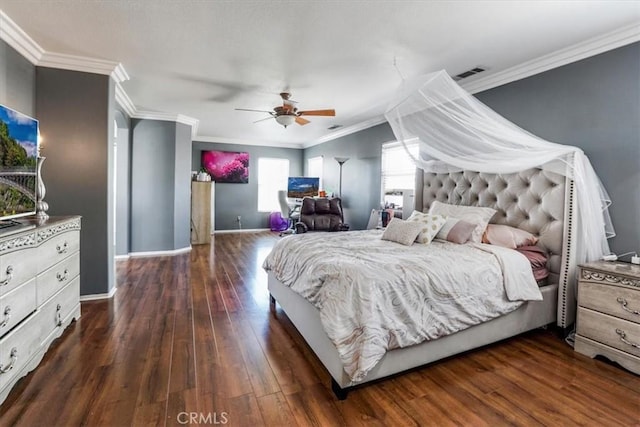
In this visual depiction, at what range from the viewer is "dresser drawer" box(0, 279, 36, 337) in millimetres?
1667

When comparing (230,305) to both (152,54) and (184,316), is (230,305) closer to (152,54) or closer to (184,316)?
(184,316)

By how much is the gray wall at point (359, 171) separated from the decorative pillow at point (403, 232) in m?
2.42

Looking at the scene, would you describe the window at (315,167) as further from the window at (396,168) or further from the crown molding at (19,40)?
the crown molding at (19,40)

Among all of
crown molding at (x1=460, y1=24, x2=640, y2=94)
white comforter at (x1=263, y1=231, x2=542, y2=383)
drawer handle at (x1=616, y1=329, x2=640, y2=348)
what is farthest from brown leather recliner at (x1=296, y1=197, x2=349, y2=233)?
drawer handle at (x1=616, y1=329, x2=640, y2=348)

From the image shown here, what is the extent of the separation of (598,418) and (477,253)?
1141 millimetres

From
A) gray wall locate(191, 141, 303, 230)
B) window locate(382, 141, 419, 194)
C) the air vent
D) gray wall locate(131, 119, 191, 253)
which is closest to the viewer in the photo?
the air vent

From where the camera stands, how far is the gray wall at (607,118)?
2400mm

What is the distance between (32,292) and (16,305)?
20cm

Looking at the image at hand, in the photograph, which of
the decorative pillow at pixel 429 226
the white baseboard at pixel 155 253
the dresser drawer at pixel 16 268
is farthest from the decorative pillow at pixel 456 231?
the white baseboard at pixel 155 253

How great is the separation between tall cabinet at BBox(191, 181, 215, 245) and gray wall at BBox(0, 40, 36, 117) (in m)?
3.60

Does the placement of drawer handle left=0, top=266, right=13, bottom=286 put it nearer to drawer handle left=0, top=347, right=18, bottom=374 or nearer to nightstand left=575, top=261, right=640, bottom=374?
drawer handle left=0, top=347, right=18, bottom=374

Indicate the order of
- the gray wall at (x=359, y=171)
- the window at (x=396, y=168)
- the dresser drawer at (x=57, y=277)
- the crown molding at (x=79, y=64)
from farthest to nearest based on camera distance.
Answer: the gray wall at (x=359, y=171), the window at (x=396, y=168), the crown molding at (x=79, y=64), the dresser drawer at (x=57, y=277)

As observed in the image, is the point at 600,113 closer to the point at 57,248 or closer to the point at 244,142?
the point at 57,248

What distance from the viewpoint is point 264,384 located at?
74.8 inches
